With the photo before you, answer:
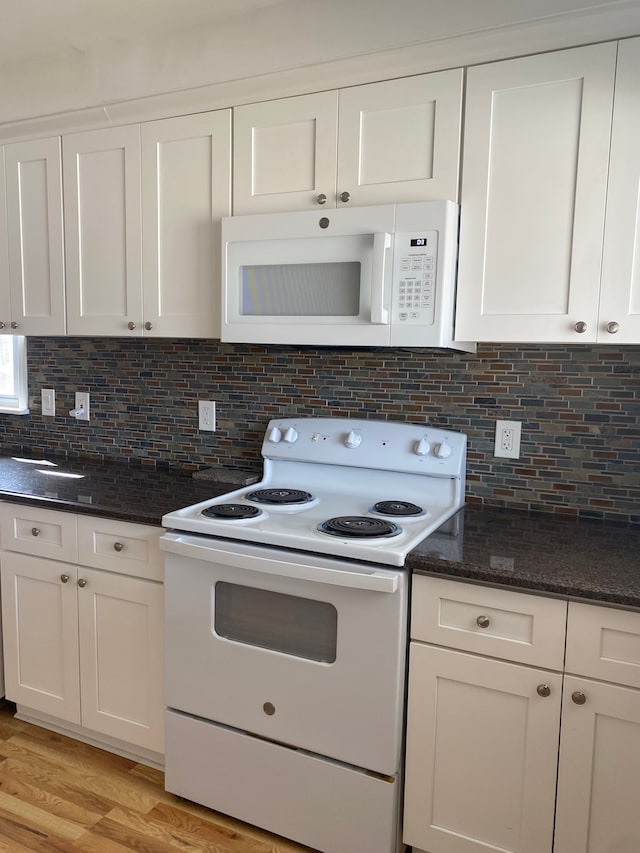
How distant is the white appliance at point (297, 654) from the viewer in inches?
64.3

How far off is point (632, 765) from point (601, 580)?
1.34 feet

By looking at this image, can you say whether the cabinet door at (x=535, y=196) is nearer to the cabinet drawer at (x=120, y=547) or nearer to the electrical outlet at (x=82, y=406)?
the cabinet drawer at (x=120, y=547)

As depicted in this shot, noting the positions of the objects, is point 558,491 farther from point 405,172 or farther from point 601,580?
point 405,172

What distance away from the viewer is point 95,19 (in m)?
2.03

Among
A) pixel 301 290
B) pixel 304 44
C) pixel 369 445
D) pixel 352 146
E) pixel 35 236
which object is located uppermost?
pixel 304 44

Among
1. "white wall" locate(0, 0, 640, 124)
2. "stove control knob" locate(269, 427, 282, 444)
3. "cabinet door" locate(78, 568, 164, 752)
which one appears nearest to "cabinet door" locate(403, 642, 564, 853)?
"cabinet door" locate(78, 568, 164, 752)

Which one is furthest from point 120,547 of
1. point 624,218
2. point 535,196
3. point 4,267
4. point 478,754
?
point 624,218

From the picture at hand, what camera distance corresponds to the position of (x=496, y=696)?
5.11ft

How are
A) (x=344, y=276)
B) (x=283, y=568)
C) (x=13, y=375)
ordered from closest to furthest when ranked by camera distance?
1. (x=283, y=568)
2. (x=344, y=276)
3. (x=13, y=375)

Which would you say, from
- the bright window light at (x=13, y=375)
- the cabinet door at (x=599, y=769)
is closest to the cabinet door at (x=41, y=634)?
the bright window light at (x=13, y=375)

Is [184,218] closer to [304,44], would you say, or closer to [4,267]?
[304,44]

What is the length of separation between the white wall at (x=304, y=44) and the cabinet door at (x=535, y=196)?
0.07 meters

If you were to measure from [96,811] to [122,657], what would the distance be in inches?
17.2

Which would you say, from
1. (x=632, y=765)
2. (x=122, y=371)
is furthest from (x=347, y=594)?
(x=122, y=371)
